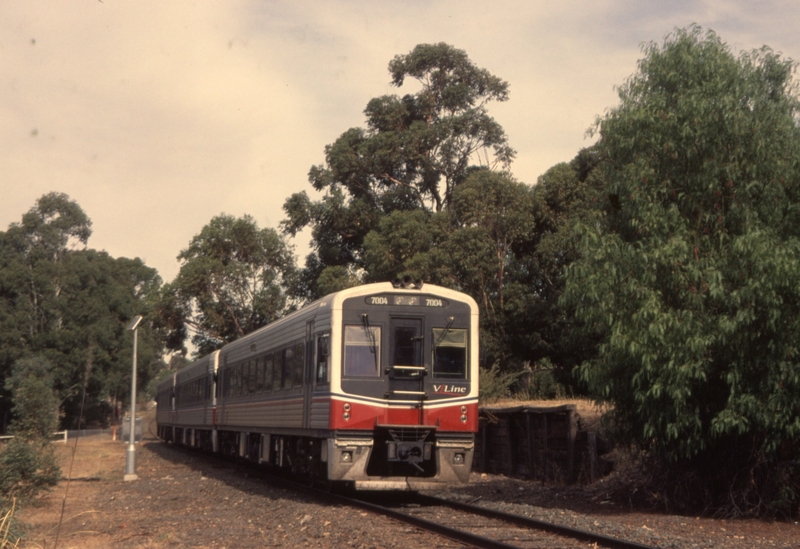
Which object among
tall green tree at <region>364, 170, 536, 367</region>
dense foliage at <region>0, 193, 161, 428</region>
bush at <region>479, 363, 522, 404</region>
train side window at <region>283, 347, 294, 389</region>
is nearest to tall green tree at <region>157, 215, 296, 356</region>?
dense foliage at <region>0, 193, 161, 428</region>

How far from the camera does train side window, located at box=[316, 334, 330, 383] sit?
13984mm

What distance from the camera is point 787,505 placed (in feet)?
39.1

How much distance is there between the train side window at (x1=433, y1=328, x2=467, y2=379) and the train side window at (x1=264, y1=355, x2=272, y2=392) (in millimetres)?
5106

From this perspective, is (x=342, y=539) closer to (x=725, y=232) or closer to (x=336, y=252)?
(x=725, y=232)

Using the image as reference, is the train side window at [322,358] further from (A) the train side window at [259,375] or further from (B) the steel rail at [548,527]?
(A) the train side window at [259,375]

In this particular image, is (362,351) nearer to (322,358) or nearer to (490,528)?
(322,358)

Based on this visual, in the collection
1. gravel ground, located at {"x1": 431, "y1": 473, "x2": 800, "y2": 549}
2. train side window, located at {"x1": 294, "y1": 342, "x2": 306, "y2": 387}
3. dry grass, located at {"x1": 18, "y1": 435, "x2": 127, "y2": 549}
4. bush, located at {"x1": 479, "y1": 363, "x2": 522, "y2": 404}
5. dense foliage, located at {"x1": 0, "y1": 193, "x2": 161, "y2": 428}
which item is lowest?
dry grass, located at {"x1": 18, "y1": 435, "x2": 127, "y2": 549}

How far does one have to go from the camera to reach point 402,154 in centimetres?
3984

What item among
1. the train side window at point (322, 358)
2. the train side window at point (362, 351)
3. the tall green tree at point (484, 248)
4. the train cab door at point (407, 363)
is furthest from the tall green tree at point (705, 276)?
the tall green tree at point (484, 248)

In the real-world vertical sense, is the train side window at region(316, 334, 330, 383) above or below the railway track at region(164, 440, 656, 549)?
above

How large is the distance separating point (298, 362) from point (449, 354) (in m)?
2.97

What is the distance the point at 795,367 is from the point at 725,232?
6.84ft

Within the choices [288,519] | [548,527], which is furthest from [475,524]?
[288,519]

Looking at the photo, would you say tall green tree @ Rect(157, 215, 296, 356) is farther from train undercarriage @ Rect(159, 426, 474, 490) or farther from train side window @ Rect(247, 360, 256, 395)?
train undercarriage @ Rect(159, 426, 474, 490)
